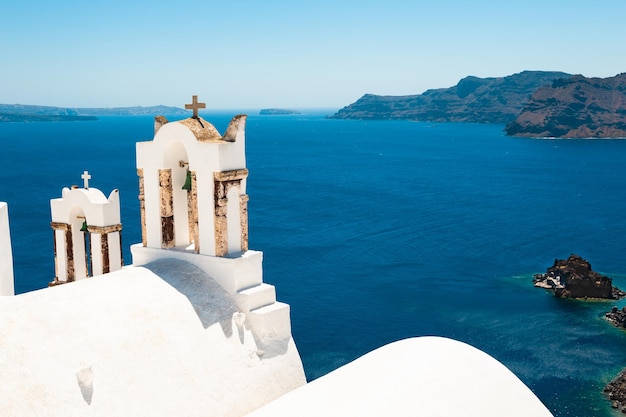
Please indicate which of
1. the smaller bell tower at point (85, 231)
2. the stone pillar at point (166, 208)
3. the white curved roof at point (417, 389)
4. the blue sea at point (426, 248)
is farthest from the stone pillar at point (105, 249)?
the blue sea at point (426, 248)

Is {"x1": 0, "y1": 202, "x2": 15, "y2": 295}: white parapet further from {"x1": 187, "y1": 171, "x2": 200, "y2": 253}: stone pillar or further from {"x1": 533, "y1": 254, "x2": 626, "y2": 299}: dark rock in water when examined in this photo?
{"x1": 533, "y1": 254, "x2": 626, "y2": 299}: dark rock in water

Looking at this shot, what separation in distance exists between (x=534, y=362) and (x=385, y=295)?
1401 cm

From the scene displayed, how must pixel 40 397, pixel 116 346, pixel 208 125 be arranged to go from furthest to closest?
pixel 208 125 → pixel 116 346 → pixel 40 397

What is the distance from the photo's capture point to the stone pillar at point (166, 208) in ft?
45.7

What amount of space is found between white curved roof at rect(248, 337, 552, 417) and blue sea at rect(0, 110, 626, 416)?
2306cm

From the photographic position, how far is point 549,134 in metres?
192

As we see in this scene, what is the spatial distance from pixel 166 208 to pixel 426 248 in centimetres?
5116

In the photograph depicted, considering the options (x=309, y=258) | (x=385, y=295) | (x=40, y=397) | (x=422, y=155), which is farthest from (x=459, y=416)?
(x=422, y=155)

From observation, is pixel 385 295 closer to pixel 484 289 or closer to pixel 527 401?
pixel 484 289

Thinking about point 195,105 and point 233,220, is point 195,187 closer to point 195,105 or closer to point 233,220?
point 233,220

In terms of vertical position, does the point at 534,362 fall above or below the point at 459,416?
below

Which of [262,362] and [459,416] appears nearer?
[459,416]

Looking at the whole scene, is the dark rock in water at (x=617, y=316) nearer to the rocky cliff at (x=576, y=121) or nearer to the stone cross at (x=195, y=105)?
the stone cross at (x=195, y=105)

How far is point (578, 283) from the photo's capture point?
5016 centimetres
